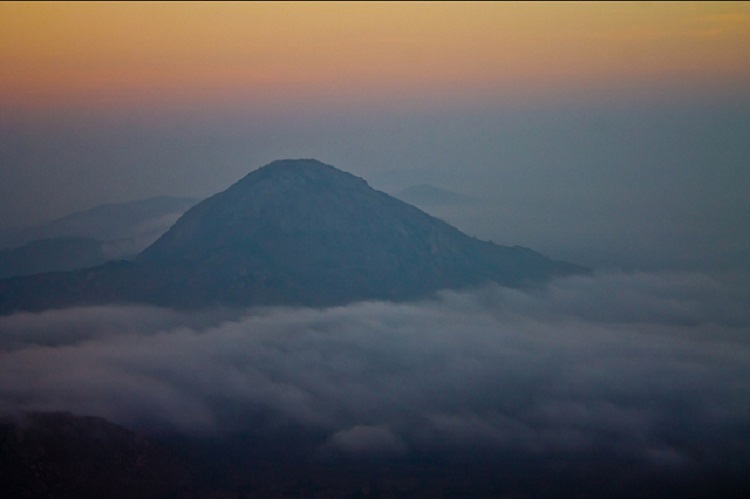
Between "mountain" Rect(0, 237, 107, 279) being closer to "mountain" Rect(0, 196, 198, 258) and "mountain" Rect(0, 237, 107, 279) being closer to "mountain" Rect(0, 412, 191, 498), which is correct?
"mountain" Rect(0, 196, 198, 258)

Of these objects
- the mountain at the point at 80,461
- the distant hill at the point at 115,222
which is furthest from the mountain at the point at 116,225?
the mountain at the point at 80,461

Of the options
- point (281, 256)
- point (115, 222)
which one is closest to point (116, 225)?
point (115, 222)

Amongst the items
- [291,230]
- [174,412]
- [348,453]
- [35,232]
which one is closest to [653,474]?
[348,453]

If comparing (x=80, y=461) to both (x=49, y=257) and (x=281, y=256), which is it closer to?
(x=281, y=256)

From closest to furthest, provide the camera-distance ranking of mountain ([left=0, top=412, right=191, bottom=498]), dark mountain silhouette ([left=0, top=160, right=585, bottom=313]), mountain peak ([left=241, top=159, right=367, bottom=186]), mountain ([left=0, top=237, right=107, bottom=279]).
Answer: mountain ([left=0, top=412, right=191, bottom=498])
dark mountain silhouette ([left=0, top=160, right=585, bottom=313])
mountain peak ([left=241, top=159, right=367, bottom=186])
mountain ([left=0, top=237, right=107, bottom=279])

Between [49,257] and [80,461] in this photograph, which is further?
[49,257]

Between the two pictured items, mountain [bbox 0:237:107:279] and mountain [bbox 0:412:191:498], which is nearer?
mountain [bbox 0:412:191:498]

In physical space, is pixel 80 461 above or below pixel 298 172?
below

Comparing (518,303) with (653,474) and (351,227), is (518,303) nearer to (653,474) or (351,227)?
(351,227)

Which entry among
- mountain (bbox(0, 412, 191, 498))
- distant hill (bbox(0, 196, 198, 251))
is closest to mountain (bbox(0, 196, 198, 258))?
distant hill (bbox(0, 196, 198, 251))
